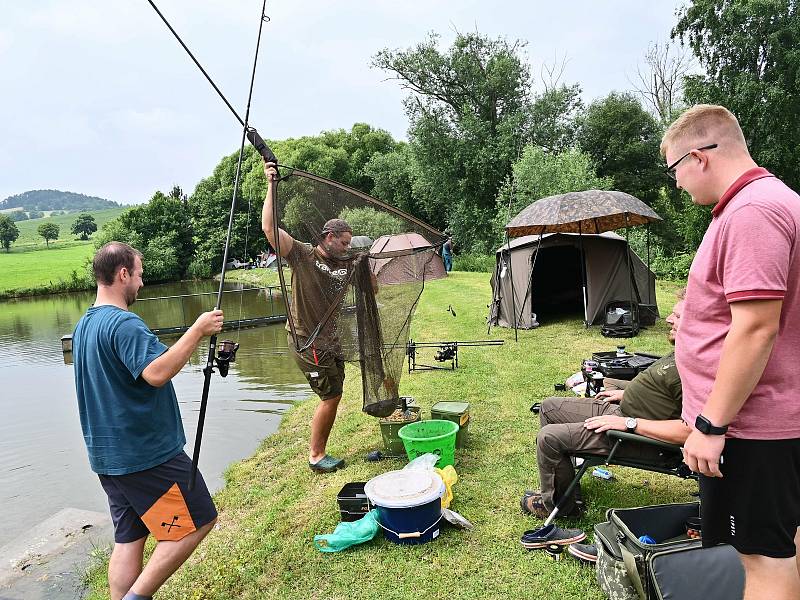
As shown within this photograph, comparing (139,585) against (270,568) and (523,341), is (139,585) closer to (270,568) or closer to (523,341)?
(270,568)

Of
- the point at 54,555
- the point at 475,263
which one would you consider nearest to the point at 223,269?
the point at 54,555

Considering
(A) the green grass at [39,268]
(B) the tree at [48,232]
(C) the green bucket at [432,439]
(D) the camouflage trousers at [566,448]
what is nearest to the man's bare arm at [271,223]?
(C) the green bucket at [432,439]

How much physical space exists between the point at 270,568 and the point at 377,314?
204 centimetres

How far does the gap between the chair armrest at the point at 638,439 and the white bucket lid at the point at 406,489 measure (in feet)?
3.45

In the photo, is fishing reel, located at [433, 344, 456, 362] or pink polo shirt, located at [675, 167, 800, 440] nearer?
pink polo shirt, located at [675, 167, 800, 440]

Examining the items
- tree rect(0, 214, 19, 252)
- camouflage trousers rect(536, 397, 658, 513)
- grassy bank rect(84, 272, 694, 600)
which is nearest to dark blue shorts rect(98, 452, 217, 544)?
grassy bank rect(84, 272, 694, 600)

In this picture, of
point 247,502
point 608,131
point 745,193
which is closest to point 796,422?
point 745,193

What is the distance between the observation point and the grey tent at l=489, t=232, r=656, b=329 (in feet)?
33.7

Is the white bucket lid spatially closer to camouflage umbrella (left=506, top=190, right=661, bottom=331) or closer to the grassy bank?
the grassy bank

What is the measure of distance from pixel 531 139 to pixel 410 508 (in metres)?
25.9

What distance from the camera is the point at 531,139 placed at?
2667cm

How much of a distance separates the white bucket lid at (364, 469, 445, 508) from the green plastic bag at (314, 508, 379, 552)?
138 millimetres

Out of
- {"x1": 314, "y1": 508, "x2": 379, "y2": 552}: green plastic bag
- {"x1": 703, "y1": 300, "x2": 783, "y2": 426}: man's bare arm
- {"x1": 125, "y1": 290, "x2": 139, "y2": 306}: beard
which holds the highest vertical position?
{"x1": 125, "y1": 290, "x2": 139, "y2": 306}: beard

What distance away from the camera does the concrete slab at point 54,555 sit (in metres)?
3.89
